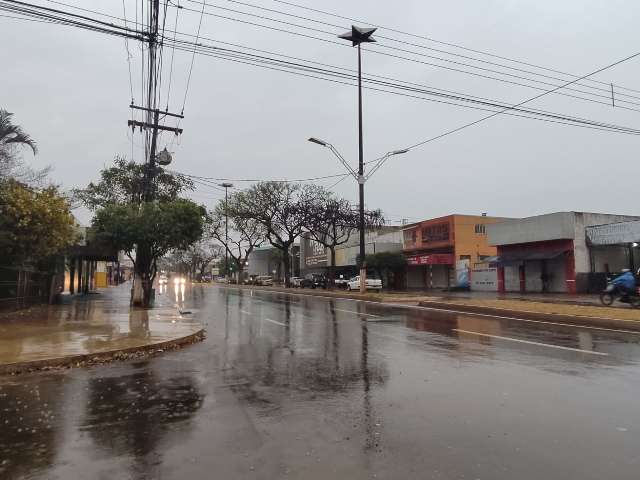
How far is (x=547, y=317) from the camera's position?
55.7 feet

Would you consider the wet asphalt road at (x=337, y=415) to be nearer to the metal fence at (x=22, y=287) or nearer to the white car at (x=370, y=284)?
the metal fence at (x=22, y=287)

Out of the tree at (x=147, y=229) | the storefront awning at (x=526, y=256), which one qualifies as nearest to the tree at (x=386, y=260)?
the storefront awning at (x=526, y=256)

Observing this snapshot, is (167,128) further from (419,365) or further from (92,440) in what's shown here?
(92,440)

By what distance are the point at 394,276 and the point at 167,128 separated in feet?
127

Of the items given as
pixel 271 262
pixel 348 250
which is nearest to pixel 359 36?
pixel 348 250

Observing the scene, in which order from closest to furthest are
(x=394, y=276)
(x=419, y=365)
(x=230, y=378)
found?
1. (x=230, y=378)
2. (x=419, y=365)
3. (x=394, y=276)

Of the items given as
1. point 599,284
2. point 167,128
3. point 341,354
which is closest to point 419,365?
point 341,354

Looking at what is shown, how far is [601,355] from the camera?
983 centimetres

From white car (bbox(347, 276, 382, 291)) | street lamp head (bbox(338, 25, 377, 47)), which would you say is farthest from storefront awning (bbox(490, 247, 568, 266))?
street lamp head (bbox(338, 25, 377, 47))

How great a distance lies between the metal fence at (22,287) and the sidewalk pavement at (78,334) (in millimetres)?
1218

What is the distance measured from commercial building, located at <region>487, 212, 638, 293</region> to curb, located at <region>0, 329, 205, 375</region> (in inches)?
1224

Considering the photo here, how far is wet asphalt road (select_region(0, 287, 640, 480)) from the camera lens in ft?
14.4

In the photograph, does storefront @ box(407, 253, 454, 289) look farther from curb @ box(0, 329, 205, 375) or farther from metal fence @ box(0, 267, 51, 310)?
curb @ box(0, 329, 205, 375)

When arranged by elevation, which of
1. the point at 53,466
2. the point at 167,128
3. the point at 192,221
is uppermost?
the point at 167,128
